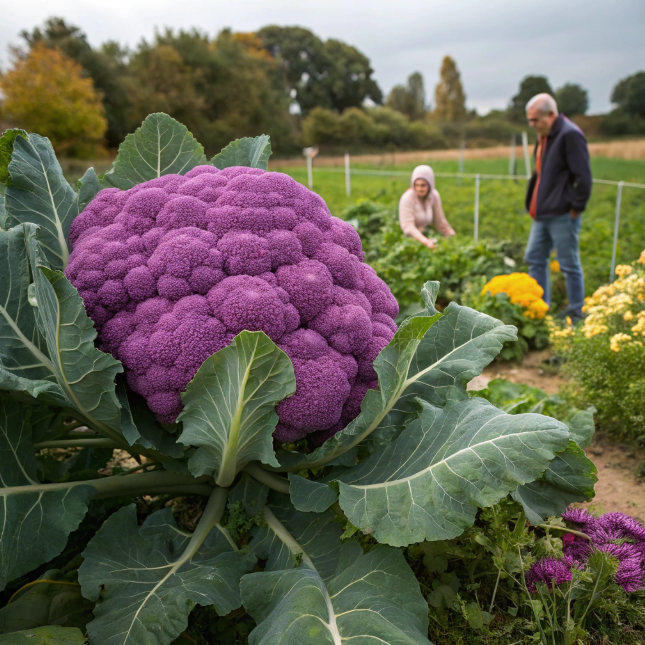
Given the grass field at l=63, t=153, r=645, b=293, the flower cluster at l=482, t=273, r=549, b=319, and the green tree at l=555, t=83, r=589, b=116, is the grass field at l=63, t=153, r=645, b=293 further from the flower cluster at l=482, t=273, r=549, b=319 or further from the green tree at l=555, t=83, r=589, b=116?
the green tree at l=555, t=83, r=589, b=116

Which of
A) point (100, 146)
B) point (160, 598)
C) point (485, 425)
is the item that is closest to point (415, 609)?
point (485, 425)

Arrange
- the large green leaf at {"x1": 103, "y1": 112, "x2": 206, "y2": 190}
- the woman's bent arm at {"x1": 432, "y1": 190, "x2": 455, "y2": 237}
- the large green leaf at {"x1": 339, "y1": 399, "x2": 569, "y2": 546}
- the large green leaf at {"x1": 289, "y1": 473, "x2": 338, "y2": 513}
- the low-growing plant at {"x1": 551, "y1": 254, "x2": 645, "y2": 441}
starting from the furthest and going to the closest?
1. the woman's bent arm at {"x1": 432, "y1": 190, "x2": 455, "y2": 237}
2. the low-growing plant at {"x1": 551, "y1": 254, "x2": 645, "y2": 441}
3. the large green leaf at {"x1": 103, "y1": 112, "x2": 206, "y2": 190}
4. the large green leaf at {"x1": 289, "y1": 473, "x2": 338, "y2": 513}
5. the large green leaf at {"x1": 339, "y1": 399, "x2": 569, "y2": 546}

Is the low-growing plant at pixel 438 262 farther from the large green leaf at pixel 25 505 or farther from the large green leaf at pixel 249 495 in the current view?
the large green leaf at pixel 25 505

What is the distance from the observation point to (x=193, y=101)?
31.5 meters

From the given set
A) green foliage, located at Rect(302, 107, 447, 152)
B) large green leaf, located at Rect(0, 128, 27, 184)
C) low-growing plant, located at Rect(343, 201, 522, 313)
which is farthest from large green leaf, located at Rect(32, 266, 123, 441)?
green foliage, located at Rect(302, 107, 447, 152)

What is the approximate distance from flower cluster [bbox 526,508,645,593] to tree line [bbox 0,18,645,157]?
22624mm

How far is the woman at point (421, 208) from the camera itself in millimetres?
6449

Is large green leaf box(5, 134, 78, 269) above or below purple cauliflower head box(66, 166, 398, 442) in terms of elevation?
above

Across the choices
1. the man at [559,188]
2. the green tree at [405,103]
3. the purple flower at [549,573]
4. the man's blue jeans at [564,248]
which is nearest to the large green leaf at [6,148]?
the purple flower at [549,573]

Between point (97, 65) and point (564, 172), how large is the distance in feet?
108

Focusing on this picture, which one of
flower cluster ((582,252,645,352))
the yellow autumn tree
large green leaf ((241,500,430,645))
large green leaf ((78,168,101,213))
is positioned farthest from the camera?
the yellow autumn tree

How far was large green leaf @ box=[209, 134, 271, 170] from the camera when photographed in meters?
2.39

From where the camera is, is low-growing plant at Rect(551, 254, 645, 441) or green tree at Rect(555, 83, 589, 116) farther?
green tree at Rect(555, 83, 589, 116)

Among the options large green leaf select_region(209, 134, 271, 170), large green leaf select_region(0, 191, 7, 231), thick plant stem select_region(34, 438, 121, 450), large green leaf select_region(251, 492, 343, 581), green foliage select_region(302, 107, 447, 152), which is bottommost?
large green leaf select_region(251, 492, 343, 581)
